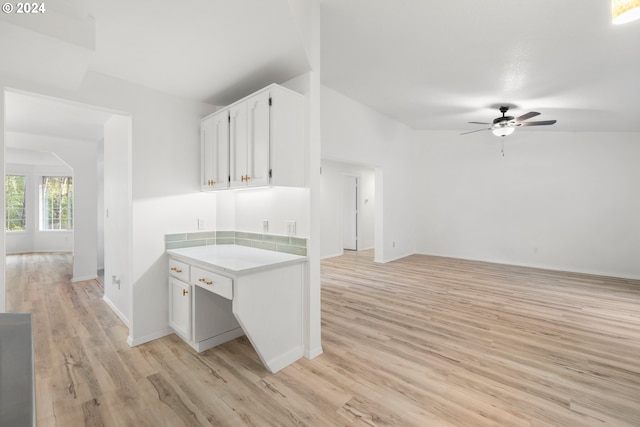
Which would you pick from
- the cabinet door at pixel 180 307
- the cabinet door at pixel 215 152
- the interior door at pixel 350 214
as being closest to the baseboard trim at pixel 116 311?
the cabinet door at pixel 180 307

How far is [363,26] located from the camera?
111 inches

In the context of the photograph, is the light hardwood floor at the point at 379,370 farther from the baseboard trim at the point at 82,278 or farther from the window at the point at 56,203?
the window at the point at 56,203

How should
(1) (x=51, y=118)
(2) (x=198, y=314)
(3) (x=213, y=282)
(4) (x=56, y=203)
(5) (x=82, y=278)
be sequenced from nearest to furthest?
1. (3) (x=213, y=282)
2. (2) (x=198, y=314)
3. (1) (x=51, y=118)
4. (5) (x=82, y=278)
5. (4) (x=56, y=203)

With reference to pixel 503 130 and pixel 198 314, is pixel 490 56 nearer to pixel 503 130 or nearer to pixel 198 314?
pixel 503 130

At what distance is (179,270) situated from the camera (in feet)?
8.68

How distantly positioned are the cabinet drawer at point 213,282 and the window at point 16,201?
8.48 meters

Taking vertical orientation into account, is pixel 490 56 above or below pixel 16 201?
above

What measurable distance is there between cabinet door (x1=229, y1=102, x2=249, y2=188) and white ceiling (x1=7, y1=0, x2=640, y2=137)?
1.04ft

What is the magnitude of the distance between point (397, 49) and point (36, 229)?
32.3ft

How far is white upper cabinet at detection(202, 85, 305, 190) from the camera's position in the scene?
2266 mm

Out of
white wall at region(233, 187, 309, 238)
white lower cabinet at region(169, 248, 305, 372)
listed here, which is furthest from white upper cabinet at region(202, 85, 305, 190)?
white lower cabinet at region(169, 248, 305, 372)

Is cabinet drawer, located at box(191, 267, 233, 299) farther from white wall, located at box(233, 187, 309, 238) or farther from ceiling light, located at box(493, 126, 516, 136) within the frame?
ceiling light, located at box(493, 126, 516, 136)

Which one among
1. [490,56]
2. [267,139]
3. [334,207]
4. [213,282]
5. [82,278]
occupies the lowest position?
[82,278]

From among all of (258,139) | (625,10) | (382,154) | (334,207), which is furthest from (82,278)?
(625,10)
